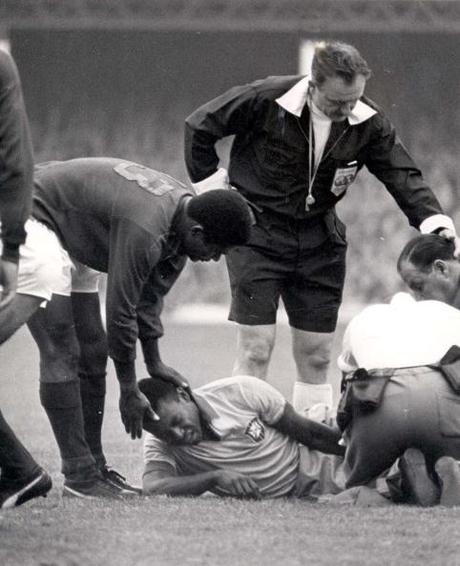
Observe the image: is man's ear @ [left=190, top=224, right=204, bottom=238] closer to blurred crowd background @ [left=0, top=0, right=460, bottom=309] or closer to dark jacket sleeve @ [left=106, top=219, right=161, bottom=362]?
dark jacket sleeve @ [left=106, top=219, right=161, bottom=362]

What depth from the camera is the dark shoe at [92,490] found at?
246 inches

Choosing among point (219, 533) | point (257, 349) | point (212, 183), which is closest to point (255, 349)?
point (257, 349)

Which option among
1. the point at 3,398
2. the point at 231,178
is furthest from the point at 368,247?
the point at 231,178

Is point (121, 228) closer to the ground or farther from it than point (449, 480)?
farther from it

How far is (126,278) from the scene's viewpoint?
19.3 ft

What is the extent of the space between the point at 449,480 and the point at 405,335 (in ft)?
1.89

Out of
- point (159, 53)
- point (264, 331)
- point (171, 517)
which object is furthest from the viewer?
point (159, 53)

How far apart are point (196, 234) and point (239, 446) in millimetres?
912

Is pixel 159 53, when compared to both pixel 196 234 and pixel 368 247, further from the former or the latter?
pixel 196 234

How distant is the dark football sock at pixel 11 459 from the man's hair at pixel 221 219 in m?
0.99

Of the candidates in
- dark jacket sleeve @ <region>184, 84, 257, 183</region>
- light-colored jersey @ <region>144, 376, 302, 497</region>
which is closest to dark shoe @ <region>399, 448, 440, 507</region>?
light-colored jersey @ <region>144, 376, 302, 497</region>

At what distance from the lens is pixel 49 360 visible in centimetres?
622

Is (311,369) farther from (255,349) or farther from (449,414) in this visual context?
(449,414)

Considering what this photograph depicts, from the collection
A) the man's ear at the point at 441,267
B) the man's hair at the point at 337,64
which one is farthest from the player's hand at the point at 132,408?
the man's hair at the point at 337,64
